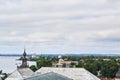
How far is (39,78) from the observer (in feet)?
202

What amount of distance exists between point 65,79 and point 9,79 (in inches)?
522

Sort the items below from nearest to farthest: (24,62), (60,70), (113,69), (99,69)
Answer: (60,70)
(24,62)
(113,69)
(99,69)

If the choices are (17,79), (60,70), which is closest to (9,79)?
(17,79)

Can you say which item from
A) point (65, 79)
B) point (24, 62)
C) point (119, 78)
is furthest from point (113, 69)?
point (65, 79)

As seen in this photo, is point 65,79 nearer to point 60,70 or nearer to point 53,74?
point 53,74

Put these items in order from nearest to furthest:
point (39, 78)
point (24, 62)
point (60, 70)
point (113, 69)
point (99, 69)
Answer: point (39, 78)
point (60, 70)
point (24, 62)
point (113, 69)
point (99, 69)

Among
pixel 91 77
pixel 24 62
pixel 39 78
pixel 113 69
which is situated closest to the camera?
pixel 39 78

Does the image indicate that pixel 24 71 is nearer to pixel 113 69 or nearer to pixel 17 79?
pixel 17 79

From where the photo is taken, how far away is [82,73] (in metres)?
71.2

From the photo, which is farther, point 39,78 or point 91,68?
point 91,68

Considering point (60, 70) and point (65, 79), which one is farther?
point (60, 70)

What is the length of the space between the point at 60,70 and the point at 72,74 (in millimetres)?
3415

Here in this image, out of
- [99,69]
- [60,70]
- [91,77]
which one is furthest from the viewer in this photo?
[99,69]

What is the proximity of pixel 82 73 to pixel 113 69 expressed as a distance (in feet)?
161
